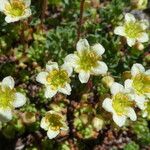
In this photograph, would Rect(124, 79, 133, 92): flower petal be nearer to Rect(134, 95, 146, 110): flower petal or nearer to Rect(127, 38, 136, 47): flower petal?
Rect(134, 95, 146, 110): flower petal

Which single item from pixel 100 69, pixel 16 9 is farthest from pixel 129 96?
pixel 16 9

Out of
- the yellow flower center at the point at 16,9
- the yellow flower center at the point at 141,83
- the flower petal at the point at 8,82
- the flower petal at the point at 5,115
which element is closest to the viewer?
the flower petal at the point at 5,115

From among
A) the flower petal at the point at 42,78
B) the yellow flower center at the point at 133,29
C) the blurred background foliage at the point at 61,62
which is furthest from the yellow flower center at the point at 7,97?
the yellow flower center at the point at 133,29

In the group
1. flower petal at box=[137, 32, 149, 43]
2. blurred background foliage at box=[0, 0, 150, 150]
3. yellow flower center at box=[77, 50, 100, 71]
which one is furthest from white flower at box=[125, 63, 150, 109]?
flower petal at box=[137, 32, 149, 43]

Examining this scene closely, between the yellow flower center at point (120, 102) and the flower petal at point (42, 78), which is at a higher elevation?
the flower petal at point (42, 78)

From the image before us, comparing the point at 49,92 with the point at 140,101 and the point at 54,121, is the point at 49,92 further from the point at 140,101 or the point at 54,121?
the point at 140,101

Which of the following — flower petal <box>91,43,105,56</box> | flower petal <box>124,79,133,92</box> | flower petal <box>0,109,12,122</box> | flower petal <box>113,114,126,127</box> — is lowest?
flower petal <box>113,114,126,127</box>

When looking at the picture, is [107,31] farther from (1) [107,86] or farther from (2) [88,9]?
(1) [107,86]

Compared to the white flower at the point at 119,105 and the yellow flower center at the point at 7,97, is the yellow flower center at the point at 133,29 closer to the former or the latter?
the white flower at the point at 119,105
